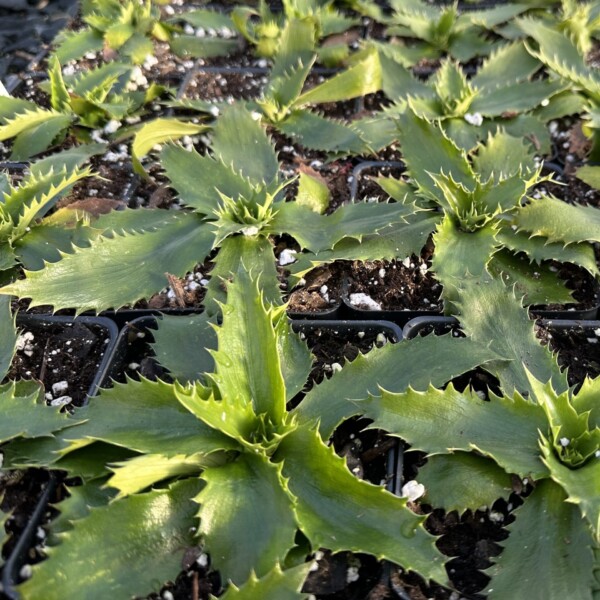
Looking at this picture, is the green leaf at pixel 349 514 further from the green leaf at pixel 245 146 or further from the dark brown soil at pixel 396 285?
the green leaf at pixel 245 146

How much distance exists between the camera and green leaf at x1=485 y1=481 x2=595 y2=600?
97cm

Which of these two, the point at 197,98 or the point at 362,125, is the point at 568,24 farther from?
the point at 197,98

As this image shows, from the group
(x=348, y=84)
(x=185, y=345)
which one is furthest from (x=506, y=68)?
(x=185, y=345)

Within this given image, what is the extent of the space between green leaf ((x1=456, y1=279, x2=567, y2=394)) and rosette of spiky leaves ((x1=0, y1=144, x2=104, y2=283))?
0.85 metres

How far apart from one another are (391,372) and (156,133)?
1.02 meters

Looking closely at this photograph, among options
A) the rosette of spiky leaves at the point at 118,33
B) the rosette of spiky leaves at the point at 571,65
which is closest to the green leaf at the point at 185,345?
the rosette of spiky leaves at the point at 571,65

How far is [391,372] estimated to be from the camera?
1201 millimetres

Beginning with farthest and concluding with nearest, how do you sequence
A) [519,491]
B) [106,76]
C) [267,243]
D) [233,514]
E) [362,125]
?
[106,76] < [362,125] < [267,243] < [519,491] < [233,514]

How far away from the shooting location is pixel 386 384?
46.6 inches

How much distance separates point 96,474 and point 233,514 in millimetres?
243

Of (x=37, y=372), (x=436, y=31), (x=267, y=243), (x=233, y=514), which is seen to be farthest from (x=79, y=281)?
(x=436, y=31)

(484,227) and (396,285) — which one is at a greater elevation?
(484,227)

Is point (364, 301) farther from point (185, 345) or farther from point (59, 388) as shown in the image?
point (59, 388)

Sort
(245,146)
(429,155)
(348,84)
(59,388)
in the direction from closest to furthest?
1. (59,388)
2. (429,155)
3. (245,146)
4. (348,84)
